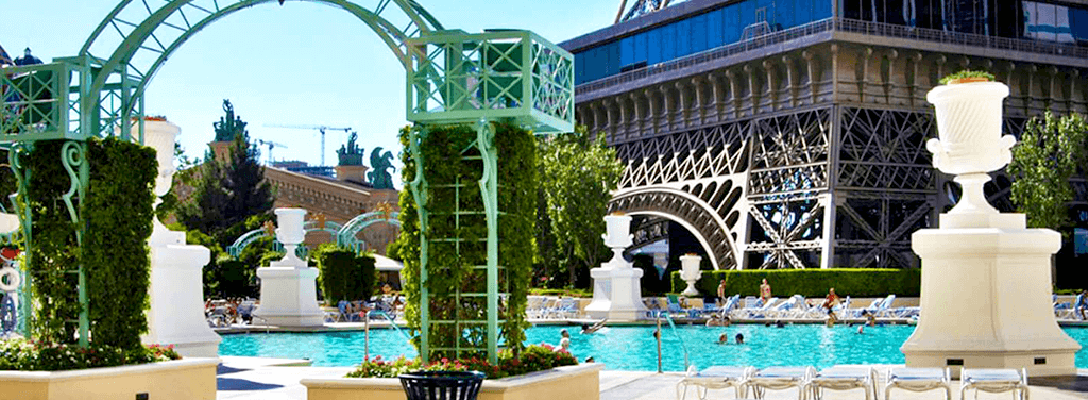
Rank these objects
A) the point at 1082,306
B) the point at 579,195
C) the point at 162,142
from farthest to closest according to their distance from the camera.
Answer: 1. the point at 579,195
2. the point at 1082,306
3. the point at 162,142

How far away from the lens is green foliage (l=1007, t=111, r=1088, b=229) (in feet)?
152

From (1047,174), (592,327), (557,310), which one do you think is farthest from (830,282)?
(592,327)

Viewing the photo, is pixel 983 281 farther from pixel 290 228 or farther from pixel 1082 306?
pixel 1082 306

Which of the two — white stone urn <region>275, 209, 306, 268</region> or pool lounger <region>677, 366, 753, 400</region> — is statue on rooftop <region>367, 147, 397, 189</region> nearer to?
white stone urn <region>275, 209, 306, 268</region>

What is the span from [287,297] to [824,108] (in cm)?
2497

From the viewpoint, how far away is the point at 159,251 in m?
20.8

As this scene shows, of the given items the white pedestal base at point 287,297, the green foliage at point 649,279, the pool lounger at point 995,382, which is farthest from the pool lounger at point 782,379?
the green foliage at point 649,279

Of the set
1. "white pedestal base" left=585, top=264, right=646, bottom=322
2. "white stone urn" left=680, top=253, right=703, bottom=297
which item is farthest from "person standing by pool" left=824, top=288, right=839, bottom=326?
"white stone urn" left=680, top=253, right=703, bottom=297

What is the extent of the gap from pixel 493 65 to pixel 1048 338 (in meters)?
7.91

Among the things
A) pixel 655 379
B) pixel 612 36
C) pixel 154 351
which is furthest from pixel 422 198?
pixel 612 36

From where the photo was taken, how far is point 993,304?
16250mm

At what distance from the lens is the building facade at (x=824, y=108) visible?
50500mm

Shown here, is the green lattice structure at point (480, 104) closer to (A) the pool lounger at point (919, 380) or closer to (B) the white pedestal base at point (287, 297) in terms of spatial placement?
(A) the pool lounger at point (919, 380)

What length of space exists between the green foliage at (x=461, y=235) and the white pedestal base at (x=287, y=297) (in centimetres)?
2088
